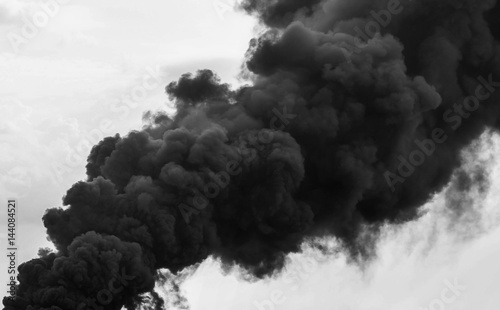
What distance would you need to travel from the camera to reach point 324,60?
271 ft

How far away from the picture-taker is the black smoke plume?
230 ft

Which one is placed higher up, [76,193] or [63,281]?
[76,193]

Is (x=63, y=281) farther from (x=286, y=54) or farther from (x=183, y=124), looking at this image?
(x=286, y=54)

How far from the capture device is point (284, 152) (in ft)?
250

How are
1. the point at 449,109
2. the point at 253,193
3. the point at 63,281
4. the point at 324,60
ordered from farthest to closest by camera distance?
the point at 449,109, the point at 324,60, the point at 253,193, the point at 63,281

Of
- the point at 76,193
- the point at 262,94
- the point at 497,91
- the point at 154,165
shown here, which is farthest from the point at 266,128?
the point at 497,91

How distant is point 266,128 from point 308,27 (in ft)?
44.1

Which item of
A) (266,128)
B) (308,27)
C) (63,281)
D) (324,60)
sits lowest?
(63,281)

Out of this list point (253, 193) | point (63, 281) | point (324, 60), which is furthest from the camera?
point (324, 60)

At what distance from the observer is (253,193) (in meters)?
75.9

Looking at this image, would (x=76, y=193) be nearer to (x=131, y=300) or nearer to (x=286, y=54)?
(x=131, y=300)

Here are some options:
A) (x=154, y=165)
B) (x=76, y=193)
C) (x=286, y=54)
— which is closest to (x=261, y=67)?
(x=286, y=54)

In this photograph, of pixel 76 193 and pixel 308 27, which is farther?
pixel 308 27

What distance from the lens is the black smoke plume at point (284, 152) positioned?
2756 inches
